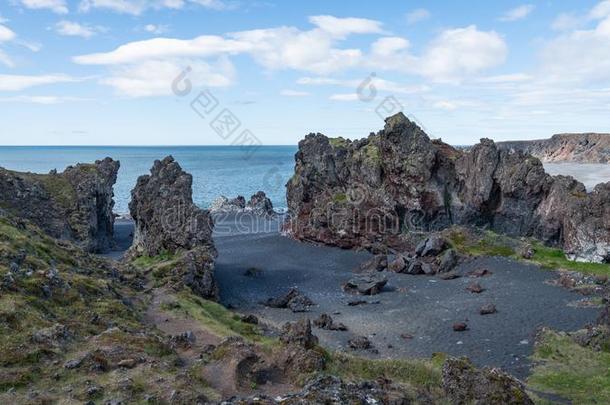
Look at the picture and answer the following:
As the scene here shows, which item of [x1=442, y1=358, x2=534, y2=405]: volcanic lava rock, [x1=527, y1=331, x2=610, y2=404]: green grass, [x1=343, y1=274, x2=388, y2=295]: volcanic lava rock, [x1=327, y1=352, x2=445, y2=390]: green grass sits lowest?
[x1=343, y1=274, x2=388, y2=295]: volcanic lava rock

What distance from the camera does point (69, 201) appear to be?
264 ft

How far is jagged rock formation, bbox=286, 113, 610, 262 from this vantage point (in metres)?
71.8

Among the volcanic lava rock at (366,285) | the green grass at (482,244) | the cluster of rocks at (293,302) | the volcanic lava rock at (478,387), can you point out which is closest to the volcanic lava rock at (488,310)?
the volcanic lava rock at (366,285)

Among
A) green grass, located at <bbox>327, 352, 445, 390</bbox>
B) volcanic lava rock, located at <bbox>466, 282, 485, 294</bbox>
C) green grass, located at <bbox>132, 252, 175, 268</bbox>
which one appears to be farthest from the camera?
green grass, located at <bbox>132, 252, 175, 268</bbox>

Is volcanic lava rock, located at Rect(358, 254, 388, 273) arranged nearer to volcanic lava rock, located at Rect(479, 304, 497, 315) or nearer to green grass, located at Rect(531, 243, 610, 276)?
green grass, located at Rect(531, 243, 610, 276)

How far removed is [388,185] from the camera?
273 feet

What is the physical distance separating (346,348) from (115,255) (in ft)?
166

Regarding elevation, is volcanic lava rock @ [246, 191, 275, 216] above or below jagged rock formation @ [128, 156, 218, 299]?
below

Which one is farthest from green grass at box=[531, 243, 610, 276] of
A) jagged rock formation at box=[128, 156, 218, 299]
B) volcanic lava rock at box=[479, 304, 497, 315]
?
jagged rock formation at box=[128, 156, 218, 299]

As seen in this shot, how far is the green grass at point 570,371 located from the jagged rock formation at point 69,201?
6219cm

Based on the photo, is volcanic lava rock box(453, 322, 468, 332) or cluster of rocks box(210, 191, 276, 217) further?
cluster of rocks box(210, 191, 276, 217)

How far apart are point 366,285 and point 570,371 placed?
2739 centimetres

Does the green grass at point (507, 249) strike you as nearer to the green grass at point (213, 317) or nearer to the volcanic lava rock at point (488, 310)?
the volcanic lava rock at point (488, 310)

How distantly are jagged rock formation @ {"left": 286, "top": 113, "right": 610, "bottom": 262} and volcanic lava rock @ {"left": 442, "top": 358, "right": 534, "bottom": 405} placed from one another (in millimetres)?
49630
